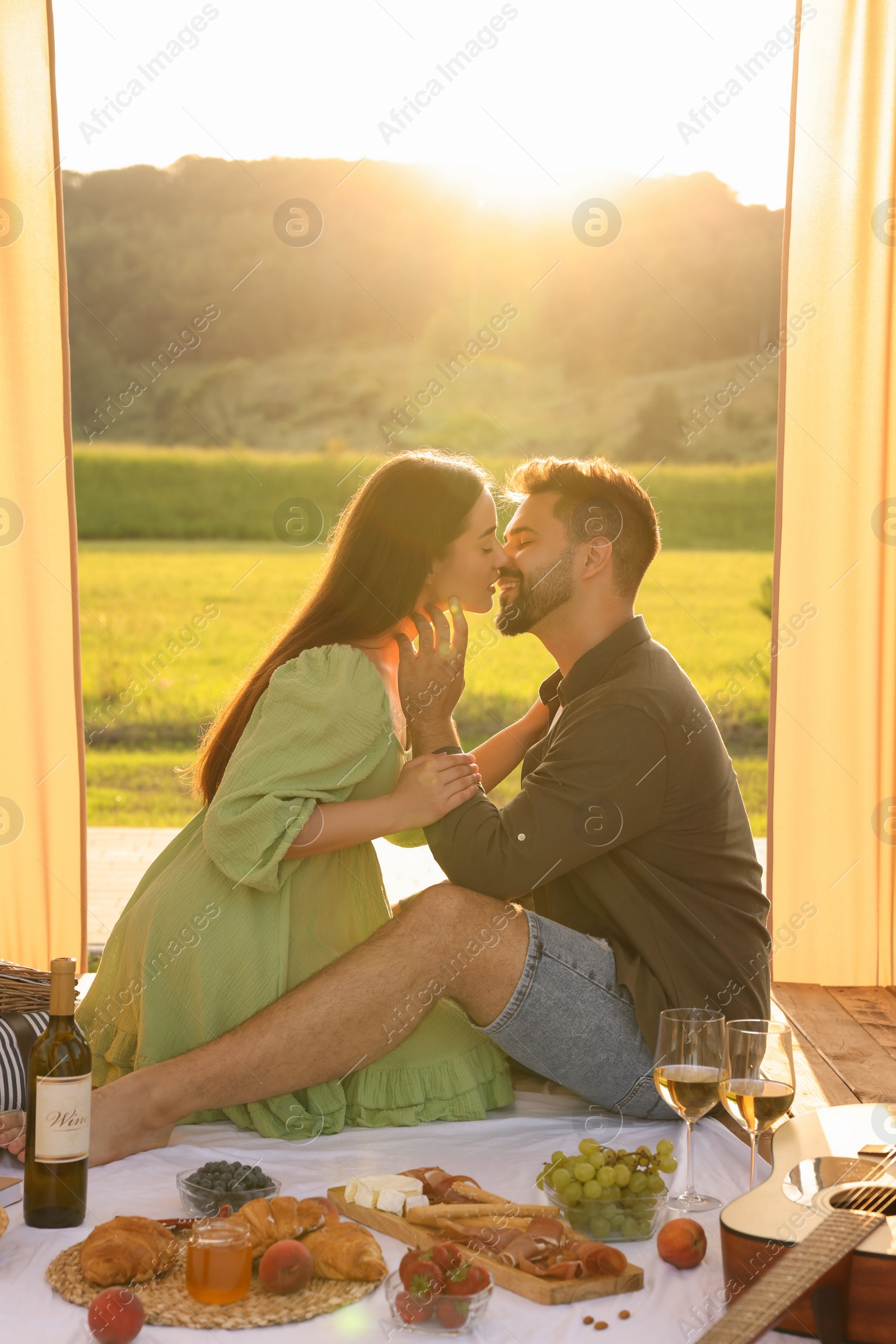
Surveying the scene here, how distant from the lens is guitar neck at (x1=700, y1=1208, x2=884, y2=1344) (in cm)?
98

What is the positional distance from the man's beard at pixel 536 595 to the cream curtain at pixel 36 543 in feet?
3.79

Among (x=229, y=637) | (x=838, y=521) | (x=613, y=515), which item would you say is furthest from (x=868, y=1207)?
(x=229, y=637)

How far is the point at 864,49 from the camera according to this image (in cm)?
275

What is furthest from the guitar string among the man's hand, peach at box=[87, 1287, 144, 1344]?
the man's hand

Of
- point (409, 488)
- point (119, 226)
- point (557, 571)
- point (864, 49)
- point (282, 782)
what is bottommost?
point (282, 782)

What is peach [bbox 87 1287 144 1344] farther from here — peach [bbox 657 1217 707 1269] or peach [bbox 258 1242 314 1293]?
peach [bbox 657 1217 707 1269]

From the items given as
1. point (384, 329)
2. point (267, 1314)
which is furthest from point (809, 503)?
point (384, 329)

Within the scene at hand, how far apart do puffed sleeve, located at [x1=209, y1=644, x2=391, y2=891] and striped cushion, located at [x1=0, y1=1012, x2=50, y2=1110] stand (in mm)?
356

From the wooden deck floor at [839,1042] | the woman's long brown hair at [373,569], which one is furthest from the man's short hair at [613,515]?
the wooden deck floor at [839,1042]

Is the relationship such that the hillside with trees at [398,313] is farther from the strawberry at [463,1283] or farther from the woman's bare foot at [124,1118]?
the strawberry at [463,1283]

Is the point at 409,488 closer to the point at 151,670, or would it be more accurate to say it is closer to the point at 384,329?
the point at 151,670

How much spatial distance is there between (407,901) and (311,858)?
16 cm

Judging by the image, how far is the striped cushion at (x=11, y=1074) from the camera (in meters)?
1.66

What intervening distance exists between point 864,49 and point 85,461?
29.7 feet
